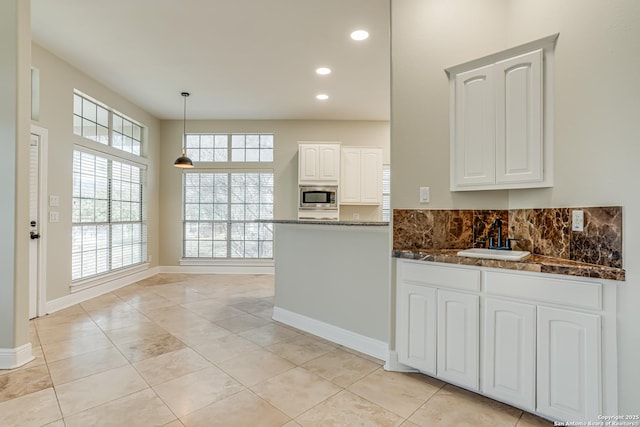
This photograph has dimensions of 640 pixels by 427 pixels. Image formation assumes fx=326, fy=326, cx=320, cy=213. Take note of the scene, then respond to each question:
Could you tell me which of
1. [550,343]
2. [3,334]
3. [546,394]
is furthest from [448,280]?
[3,334]

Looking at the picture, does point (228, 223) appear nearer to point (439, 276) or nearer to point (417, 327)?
point (417, 327)

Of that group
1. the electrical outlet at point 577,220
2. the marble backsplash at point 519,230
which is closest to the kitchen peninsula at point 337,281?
the marble backsplash at point 519,230

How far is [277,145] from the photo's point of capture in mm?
6383

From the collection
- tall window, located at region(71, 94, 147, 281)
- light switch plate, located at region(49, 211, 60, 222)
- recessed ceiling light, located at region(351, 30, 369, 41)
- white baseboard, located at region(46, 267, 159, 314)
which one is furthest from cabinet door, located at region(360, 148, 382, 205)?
light switch plate, located at region(49, 211, 60, 222)

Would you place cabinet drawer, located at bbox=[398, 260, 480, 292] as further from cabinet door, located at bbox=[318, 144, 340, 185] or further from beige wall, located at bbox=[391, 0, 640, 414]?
cabinet door, located at bbox=[318, 144, 340, 185]

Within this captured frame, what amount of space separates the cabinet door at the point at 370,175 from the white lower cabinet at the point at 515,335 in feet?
12.0

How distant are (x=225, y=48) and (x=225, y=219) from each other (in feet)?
11.7

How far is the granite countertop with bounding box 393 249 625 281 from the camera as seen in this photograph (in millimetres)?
1615

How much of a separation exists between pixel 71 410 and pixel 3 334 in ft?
3.55

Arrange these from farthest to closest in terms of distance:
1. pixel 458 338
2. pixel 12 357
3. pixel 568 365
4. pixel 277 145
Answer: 1. pixel 277 145
2. pixel 12 357
3. pixel 458 338
4. pixel 568 365

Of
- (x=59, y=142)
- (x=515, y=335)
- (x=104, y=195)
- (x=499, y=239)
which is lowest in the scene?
(x=515, y=335)

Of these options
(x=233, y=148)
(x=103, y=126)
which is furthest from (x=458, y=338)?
(x=233, y=148)

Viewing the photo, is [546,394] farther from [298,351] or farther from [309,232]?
[309,232]

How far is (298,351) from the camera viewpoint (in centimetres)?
280
